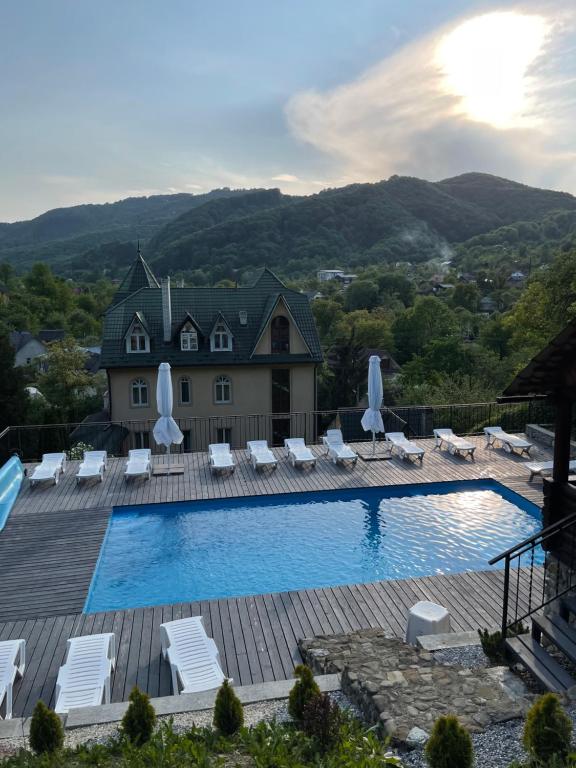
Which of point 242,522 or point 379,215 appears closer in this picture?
point 242,522

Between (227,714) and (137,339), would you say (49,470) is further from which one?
(227,714)

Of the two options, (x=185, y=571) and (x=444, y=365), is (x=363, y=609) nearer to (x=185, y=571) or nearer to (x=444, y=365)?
(x=185, y=571)

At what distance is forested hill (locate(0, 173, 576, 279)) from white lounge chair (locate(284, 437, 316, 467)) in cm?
8759

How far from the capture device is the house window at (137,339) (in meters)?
23.0

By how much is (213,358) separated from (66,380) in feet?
31.4

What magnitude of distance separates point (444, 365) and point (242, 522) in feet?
93.8

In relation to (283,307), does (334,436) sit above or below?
below

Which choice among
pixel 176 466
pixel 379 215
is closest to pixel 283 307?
pixel 176 466

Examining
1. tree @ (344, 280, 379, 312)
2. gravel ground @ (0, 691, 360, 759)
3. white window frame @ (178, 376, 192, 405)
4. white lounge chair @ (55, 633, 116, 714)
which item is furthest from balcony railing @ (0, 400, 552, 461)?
tree @ (344, 280, 379, 312)

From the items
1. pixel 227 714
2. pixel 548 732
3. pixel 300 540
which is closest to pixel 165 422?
pixel 300 540

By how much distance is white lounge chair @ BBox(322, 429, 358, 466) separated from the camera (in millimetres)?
16631

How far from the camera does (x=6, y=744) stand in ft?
17.3

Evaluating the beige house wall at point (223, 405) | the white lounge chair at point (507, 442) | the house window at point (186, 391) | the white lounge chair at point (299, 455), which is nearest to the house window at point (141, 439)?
the beige house wall at point (223, 405)

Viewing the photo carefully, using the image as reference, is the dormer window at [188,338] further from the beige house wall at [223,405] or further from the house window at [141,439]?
the house window at [141,439]
